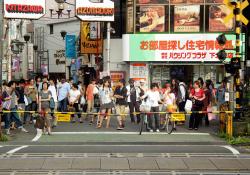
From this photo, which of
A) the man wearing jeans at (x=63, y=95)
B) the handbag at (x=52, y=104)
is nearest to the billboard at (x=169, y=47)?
the man wearing jeans at (x=63, y=95)

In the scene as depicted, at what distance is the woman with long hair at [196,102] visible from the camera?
1905 centimetres

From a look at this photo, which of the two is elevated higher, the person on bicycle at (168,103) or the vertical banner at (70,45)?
A: the vertical banner at (70,45)

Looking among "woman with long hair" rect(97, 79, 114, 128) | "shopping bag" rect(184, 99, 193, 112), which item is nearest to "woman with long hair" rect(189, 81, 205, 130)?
"shopping bag" rect(184, 99, 193, 112)

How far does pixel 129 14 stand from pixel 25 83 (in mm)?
7998

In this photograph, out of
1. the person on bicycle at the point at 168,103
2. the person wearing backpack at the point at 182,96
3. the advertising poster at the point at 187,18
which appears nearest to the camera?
the person on bicycle at the point at 168,103

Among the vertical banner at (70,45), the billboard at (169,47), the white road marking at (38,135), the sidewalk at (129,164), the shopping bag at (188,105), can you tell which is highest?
the vertical banner at (70,45)

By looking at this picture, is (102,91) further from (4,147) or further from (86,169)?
(86,169)

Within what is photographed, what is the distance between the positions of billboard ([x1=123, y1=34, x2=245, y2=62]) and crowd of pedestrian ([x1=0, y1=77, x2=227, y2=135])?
4610 millimetres

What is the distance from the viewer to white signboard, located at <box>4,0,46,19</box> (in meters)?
22.4

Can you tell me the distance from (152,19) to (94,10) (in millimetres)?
4400

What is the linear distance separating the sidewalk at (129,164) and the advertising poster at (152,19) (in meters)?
14.9

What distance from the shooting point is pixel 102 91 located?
19125mm

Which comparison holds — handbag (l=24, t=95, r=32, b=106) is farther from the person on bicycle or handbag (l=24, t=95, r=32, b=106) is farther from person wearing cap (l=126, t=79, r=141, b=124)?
the person on bicycle

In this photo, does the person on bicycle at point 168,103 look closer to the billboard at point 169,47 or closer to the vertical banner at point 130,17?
the billboard at point 169,47
